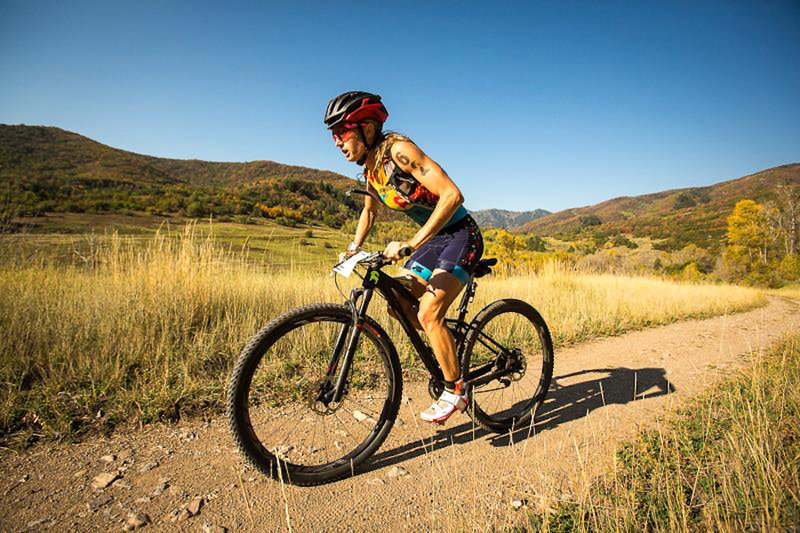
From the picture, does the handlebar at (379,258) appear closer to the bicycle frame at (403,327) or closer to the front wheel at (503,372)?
the bicycle frame at (403,327)

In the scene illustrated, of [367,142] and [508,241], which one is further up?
[367,142]

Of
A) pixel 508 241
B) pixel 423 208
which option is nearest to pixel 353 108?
pixel 423 208

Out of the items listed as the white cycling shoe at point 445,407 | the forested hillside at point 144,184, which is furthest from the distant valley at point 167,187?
the white cycling shoe at point 445,407

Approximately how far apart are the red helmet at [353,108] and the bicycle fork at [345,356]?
4.18ft

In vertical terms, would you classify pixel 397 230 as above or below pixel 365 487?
above

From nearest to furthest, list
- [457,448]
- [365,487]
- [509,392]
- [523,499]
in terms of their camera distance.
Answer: [523,499] → [365,487] → [457,448] → [509,392]

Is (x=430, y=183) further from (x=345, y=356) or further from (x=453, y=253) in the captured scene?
(x=345, y=356)

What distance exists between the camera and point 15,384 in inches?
115

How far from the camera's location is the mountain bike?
227 centimetres

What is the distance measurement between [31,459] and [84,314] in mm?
2073

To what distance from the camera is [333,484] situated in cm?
239

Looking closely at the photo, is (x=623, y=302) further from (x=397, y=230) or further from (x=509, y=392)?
(x=397, y=230)

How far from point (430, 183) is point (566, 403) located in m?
2.89

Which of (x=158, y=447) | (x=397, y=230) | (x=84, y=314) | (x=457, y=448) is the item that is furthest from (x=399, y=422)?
(x=397, y=230)
